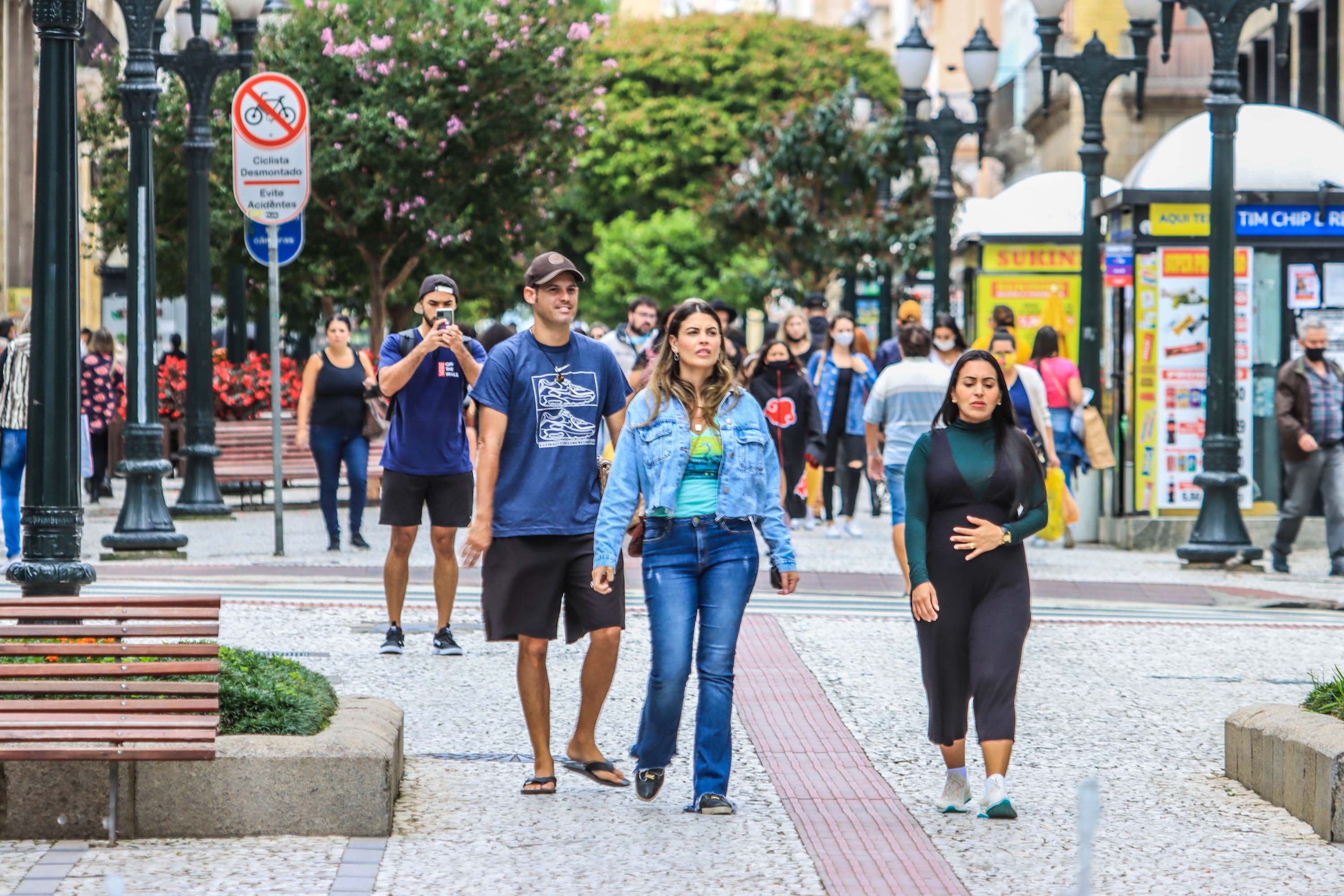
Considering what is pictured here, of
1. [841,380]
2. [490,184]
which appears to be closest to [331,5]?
[490,184]

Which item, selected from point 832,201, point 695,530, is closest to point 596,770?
point 695,530

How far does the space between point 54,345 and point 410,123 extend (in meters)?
21.8

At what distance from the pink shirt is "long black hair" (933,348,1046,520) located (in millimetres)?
10055

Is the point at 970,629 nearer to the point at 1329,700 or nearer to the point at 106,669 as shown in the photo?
the point at 1329,700

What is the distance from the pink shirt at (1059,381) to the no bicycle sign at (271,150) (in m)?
6.08

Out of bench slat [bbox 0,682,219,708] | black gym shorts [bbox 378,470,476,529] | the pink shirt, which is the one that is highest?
the pink shirt

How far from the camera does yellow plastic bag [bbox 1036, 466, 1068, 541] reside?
1382 cm

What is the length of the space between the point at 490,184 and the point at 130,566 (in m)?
17.2

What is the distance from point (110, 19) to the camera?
42125 mm

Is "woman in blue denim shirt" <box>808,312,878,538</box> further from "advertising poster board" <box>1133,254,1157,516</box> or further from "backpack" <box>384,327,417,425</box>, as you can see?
"backpack" <box>384,327,417,425</box>

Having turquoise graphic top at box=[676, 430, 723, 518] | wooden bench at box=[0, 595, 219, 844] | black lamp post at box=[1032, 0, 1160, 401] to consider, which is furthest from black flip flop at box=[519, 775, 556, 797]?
Result: black lamp post at box=[1032, 0, 1160, 401]

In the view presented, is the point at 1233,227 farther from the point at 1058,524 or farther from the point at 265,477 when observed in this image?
the point at 265,477

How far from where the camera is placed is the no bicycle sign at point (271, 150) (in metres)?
14.7

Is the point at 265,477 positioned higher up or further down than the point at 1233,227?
further down
